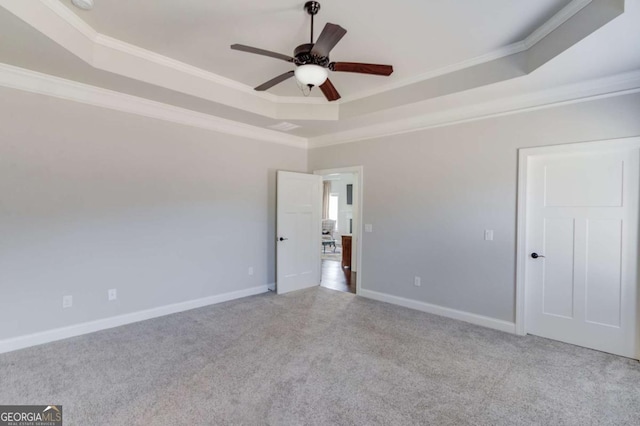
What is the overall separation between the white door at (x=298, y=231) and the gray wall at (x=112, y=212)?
42 cm

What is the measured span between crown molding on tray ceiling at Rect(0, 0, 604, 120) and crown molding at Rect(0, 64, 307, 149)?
57 centimetres

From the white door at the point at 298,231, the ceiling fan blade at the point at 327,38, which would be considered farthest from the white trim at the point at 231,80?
the ceiling fan blade at the point at 327,38

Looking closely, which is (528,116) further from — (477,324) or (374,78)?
(477,324)

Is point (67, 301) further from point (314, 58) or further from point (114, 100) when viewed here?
point (314, 58)

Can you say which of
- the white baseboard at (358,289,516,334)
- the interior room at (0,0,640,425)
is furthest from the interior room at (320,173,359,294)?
the interior room at (0,0,640,425)

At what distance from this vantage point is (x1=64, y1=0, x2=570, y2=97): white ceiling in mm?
2318

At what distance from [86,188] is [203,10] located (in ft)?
7.42

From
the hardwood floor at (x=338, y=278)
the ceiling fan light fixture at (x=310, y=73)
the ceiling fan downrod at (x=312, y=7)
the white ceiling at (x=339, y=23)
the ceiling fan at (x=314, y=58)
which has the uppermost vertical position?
the white ceiling at (x=339, y=23)

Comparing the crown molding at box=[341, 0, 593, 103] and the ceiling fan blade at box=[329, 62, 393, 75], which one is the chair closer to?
the crown molding at box=[341, 0, 593, 103]

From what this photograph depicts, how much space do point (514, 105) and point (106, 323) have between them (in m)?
5.20

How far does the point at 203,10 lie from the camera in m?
2.38

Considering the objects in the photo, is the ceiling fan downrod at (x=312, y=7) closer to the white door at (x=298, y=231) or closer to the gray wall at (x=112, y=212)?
the gray wall at (x=112, y=212)

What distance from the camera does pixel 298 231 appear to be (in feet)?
16.9

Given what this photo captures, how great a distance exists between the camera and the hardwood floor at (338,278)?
17.5 ft
